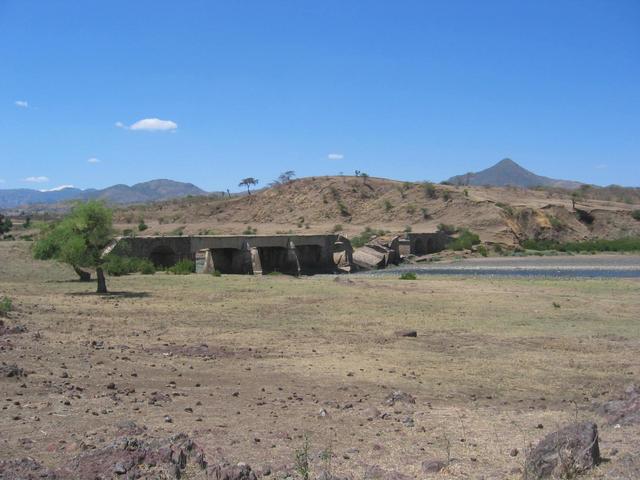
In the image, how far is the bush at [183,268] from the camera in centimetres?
4262

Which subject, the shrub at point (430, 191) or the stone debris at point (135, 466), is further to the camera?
the shrub at point (430, 191)

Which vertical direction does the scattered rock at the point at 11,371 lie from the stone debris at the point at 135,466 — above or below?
above

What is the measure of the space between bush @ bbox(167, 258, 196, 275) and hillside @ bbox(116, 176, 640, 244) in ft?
113

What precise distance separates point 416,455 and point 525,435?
75.9 inches

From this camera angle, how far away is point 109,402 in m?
11.2

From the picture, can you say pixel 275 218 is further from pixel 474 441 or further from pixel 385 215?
pixel 474 441

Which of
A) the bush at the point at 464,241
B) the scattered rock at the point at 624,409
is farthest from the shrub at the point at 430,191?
the scattered rock at the point at 624,409

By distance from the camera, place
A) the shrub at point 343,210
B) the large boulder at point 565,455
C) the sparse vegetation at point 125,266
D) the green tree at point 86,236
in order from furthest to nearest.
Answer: the shrub at point 343,210 < the sparse vegetation at point 125,266 < the green tree at point 86,236 < the large boulder at point 565,455

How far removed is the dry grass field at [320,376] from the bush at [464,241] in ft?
139

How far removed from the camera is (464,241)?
71688mm

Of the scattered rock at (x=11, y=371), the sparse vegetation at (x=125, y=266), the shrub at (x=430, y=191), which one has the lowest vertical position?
the scattered rock at (x=11, y=371)

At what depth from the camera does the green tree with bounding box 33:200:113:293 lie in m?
29.1

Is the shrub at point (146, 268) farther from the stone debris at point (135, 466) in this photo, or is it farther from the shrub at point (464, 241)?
the shrub at point (464, 241)

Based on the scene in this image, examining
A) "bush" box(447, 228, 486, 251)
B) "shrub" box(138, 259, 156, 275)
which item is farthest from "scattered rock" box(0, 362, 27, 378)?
"bush" box(447, 228, 486, 251)
